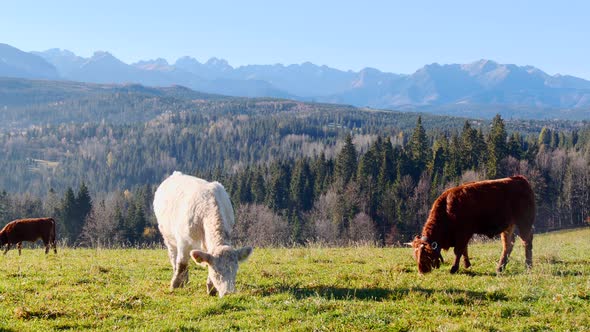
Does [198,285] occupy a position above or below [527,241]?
below

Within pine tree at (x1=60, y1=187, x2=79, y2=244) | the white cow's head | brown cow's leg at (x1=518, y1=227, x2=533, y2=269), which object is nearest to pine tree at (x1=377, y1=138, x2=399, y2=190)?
pine tree at (x1=60, y1=187, x2=79, y2=244)

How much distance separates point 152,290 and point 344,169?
3832 inches

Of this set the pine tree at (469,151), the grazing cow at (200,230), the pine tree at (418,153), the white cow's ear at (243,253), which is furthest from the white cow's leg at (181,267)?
the pine tree at (418,153)

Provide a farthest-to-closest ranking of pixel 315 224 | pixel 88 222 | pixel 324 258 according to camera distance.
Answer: pixel 315 224
pixel 88 222
pixel 324 258

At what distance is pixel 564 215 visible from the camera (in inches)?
4126

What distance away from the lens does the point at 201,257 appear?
11.1 meters

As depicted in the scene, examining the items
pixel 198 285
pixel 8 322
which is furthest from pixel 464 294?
pixel 8 322

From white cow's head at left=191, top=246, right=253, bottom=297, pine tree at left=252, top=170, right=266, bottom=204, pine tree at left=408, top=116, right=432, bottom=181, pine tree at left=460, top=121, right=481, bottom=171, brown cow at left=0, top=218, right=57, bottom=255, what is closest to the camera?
white cow's head at left=191, top=246, right=253, bottom=297

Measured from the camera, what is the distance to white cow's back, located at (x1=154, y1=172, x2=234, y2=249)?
12.2 m

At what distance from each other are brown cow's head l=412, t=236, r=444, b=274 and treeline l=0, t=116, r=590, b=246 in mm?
68756

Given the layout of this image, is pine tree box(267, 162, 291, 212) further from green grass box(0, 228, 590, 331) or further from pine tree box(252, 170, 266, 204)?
green grass box(0, 228, 590, 331)

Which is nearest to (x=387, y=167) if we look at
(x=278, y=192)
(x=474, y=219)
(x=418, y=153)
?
(x=418, y=153)

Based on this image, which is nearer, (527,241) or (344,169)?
(527,241)

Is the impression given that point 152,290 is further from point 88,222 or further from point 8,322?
point 88,222
